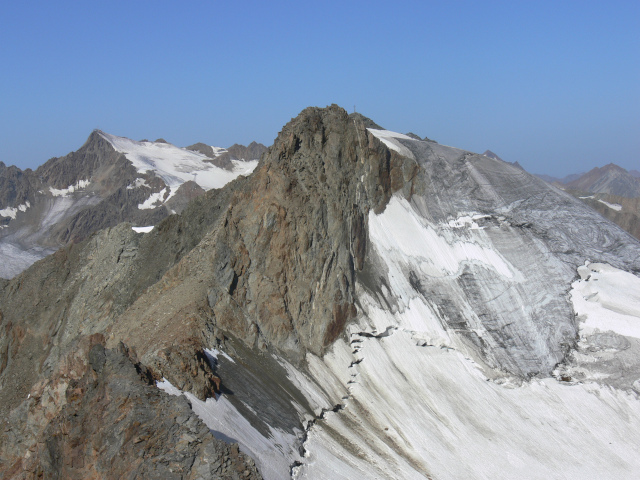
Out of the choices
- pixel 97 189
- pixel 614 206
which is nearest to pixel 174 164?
pixel 97 189

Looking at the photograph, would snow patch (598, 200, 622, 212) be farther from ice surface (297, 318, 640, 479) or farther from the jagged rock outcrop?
the jagged rock outcrop

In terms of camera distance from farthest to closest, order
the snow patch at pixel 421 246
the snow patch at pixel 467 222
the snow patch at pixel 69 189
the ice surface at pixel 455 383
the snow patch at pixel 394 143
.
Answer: the snow patch at pixel 69 189, the snow patch at pixel 394 143, the snow patch at pixel 467 222, the snow patch at pixel 421 246, the ice surface at pixel 455 383

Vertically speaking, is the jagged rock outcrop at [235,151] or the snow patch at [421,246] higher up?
the jagged rock outcrop at [235,151]

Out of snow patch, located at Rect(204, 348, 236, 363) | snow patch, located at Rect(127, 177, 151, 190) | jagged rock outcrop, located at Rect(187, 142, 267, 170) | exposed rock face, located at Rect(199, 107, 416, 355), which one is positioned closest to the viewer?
snow patch, located at Rect(204, 348, 236, 363)

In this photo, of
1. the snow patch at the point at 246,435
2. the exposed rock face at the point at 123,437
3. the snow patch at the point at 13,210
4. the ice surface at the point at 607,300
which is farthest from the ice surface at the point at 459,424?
the snow patch at the point at 13,210

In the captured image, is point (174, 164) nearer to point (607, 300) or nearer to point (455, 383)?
point (607, 300)

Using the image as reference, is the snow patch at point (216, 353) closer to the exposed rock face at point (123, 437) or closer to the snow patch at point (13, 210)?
the exposed rock face at point (123, 437)

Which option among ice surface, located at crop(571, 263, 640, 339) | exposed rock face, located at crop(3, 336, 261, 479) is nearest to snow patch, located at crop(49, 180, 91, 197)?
ice surface, located at crop(571, 263, 640, 339)
